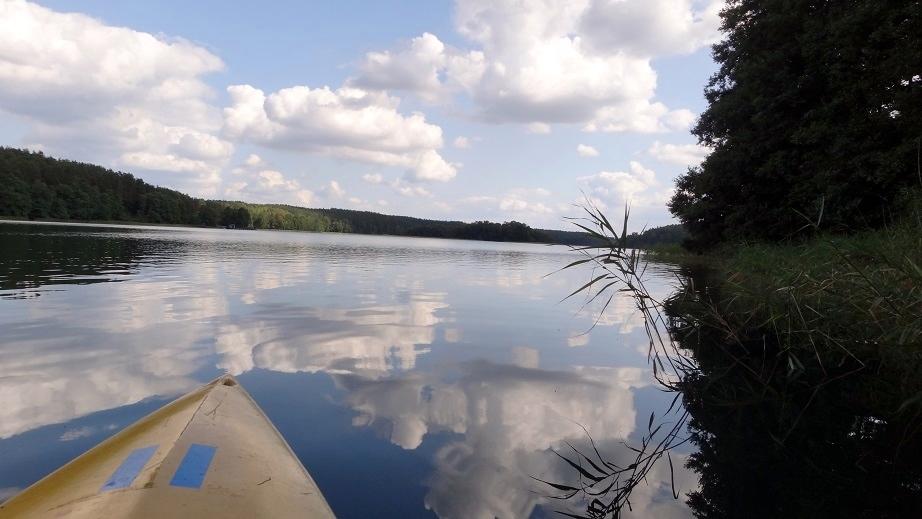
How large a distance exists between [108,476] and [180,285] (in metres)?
13.9

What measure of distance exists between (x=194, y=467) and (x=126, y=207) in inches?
5431

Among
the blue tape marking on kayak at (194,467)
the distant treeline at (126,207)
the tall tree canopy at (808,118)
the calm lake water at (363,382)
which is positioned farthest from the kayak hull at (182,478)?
the distant treeline at (126,207)

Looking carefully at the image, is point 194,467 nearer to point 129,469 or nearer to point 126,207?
point 129,469

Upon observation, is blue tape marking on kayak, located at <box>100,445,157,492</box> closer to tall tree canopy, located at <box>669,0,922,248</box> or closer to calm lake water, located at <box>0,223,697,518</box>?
calm lake water, located at <box>0,223,697,518</box>

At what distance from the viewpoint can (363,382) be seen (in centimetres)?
677

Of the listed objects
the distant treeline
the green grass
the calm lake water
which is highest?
the distant treeline

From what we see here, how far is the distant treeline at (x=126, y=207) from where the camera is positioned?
9038 cm

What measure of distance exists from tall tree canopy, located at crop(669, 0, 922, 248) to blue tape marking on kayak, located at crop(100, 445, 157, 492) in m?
13.4

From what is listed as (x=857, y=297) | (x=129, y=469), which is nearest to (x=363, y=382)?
(x=129, y=469)

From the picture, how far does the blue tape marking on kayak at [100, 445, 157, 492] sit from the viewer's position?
2859 millimetres

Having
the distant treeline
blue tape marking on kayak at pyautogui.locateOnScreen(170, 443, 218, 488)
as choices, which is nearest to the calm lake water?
blue tape marking on kayak at pyautogui.locateOnScreen(170, 443, 218, 488)

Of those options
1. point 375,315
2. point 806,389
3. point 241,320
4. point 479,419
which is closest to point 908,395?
point 806,389

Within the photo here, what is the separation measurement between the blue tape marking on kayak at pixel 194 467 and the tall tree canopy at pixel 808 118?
513 inches

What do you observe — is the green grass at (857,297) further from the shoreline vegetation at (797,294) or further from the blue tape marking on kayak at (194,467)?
the blue tape marking on kayak at (194,467)
